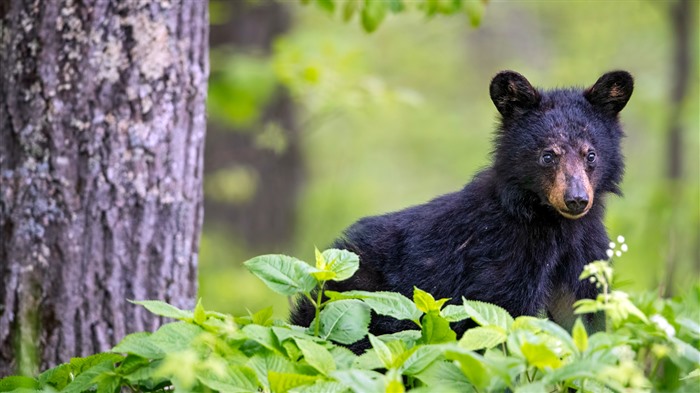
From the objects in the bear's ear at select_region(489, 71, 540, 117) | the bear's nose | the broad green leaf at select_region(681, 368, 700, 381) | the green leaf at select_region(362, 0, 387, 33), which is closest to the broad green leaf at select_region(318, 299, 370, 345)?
the broad green leaf at select_region(681, 368, 700, 381)

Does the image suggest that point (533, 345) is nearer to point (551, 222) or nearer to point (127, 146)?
point (551, 222)

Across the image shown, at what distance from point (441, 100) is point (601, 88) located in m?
13.5

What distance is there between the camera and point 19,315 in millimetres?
4035

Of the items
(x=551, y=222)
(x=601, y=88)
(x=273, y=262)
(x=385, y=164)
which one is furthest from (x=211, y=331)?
(x=385, y=164)

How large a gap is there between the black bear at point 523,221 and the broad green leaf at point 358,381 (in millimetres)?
1567

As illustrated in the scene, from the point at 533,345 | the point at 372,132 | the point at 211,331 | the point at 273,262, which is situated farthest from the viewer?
the point at 372,132

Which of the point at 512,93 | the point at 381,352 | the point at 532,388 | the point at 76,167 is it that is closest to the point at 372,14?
the point at 512,93

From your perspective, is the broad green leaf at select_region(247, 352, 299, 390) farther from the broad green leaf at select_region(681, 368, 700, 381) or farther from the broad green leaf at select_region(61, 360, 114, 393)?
the broad green leaf at select_region(681, 368, 700, 381)

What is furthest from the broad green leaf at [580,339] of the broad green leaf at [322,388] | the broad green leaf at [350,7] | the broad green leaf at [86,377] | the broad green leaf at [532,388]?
the broad green leaf at [350,7]

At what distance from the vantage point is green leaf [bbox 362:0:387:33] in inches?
170

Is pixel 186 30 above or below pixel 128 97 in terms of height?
above

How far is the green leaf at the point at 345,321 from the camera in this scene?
2844 mm

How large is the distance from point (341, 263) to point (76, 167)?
1681 mm

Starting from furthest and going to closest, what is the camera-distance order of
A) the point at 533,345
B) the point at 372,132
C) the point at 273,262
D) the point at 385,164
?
1. the point at 385,164
2. the point at 372,132
3. the point at 273,262
4. the point at 533,345
